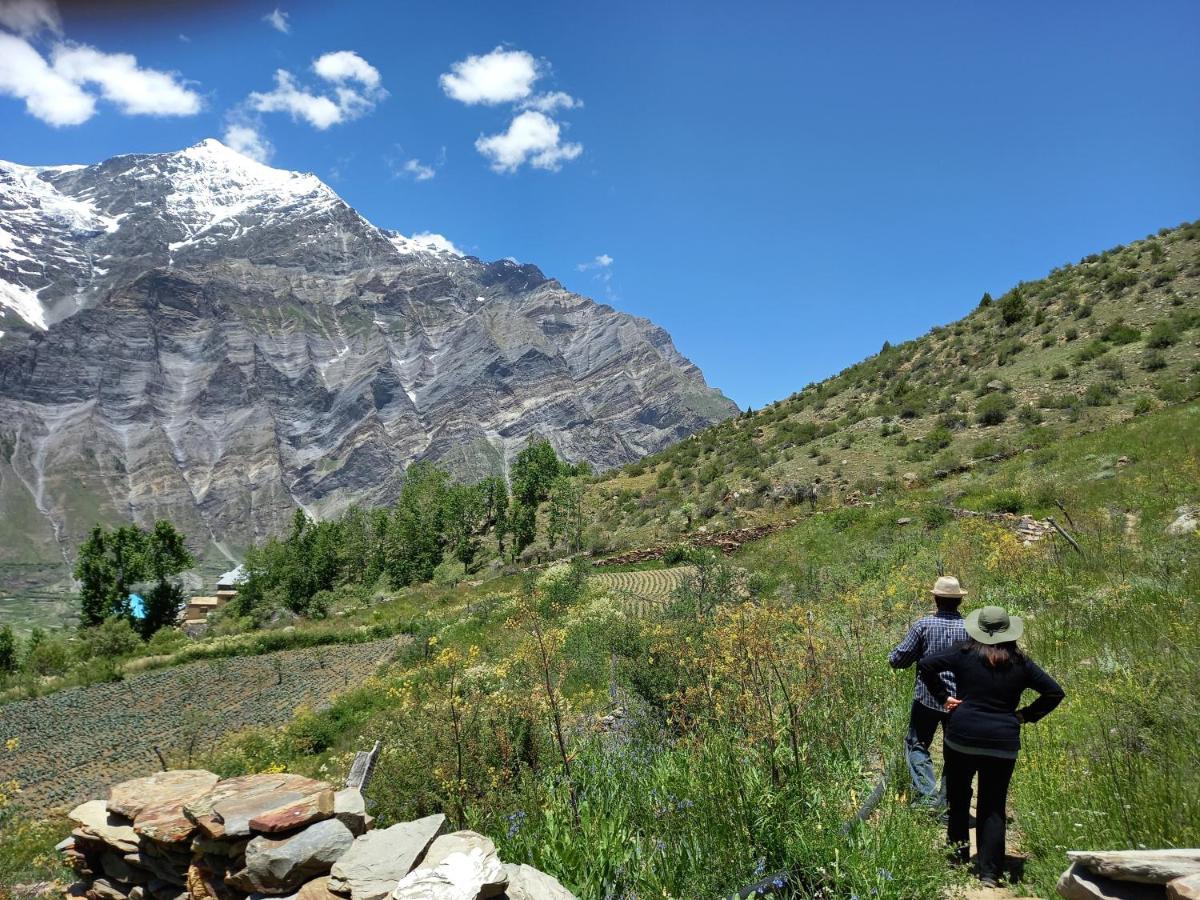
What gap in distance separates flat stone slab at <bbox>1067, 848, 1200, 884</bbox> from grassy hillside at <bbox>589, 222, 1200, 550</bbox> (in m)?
17.9

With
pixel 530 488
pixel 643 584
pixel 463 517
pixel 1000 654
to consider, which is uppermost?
pixel 530 488

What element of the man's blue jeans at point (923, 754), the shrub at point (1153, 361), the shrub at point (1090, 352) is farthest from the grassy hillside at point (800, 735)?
the shrub at point (1090, 352)

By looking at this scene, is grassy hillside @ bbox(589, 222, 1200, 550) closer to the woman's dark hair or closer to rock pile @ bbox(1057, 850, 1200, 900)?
the woman's dark hair

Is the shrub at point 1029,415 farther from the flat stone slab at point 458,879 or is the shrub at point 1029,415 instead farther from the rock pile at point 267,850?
the flat stone slab at point 458,879

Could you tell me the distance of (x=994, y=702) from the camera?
424 cm

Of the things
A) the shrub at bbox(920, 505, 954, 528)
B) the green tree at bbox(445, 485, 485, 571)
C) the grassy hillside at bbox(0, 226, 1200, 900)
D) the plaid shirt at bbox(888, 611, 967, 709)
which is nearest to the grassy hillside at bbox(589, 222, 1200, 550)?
the grassy hillside at bbox(0, 226, 1200, 900)

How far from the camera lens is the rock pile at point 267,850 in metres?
3.76

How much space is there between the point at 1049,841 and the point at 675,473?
119ft

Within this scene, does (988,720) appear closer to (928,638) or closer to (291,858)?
(928,638)

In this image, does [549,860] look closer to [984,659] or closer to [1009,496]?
[984,659]

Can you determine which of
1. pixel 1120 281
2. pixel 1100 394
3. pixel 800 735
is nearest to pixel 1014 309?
pixel 1120 281

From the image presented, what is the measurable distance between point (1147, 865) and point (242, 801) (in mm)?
5711

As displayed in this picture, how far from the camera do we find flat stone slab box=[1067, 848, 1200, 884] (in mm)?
2588

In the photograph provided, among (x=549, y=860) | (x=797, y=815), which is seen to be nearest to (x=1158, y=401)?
(x=797, y=815)
